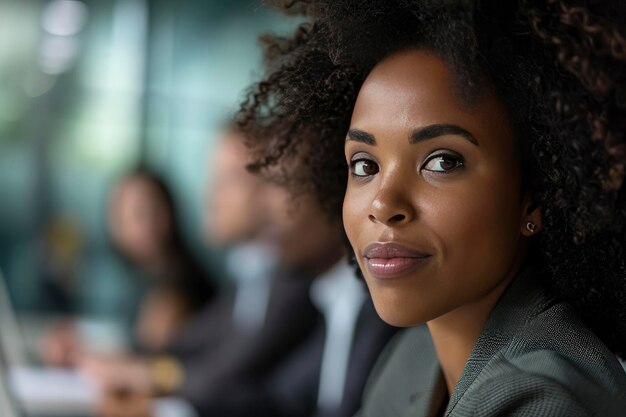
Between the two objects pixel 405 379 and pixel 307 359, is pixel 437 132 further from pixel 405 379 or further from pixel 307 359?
pixel 307 359

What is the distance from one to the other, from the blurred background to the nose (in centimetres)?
339

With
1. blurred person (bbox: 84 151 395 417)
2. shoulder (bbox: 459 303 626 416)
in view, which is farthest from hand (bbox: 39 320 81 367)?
shoulder (bbox: 459 303 626 416)

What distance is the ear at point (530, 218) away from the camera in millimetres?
1013

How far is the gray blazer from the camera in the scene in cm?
88

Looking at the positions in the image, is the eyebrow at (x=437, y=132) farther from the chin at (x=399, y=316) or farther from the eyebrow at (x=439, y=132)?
the chin at (x=399, y=316)

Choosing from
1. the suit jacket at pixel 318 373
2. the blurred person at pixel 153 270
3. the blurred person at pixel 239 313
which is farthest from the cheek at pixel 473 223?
the blurred person at pixel 153 270

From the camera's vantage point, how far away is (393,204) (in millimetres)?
972

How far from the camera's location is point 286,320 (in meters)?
2.46

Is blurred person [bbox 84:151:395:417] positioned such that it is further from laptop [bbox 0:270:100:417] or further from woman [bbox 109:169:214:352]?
woman [bbox 109:169:214:352]

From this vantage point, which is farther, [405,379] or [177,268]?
[177,268]

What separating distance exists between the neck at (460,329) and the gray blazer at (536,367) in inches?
0.7

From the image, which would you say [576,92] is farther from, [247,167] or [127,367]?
[127,367]

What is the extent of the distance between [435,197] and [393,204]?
0.04 metres

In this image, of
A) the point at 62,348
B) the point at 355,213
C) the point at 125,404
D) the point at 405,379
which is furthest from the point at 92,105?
the point at 355,213
